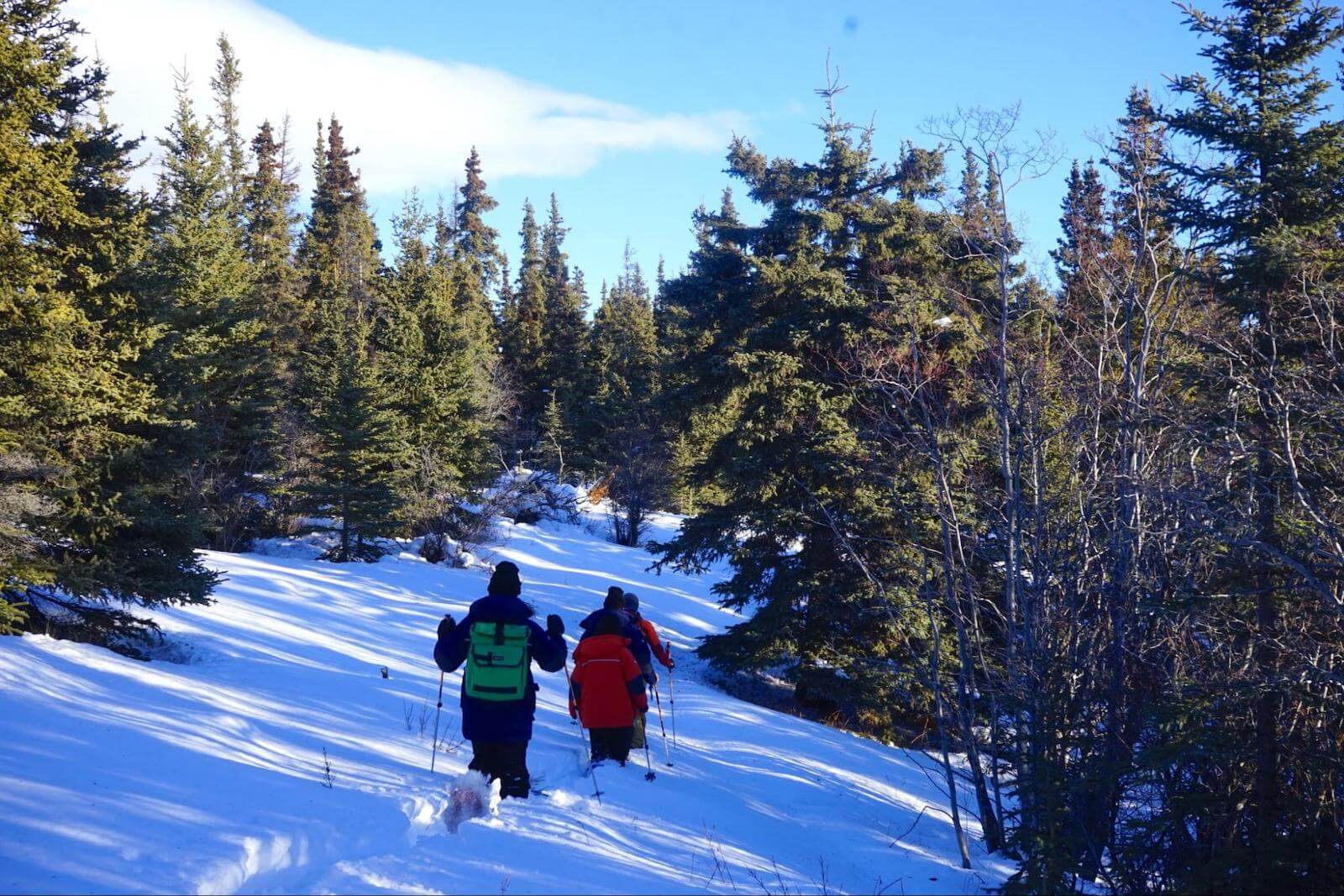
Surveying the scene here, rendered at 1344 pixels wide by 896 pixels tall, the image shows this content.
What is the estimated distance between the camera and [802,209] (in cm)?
1602

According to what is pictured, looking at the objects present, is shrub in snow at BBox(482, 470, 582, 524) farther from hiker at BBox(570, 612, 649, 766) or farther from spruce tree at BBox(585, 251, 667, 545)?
hiker at BBox(570, 612, 649, 766)

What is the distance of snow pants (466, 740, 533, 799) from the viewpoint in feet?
19.4

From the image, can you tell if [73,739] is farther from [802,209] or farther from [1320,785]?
[802,209]

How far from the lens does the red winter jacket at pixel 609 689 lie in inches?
287

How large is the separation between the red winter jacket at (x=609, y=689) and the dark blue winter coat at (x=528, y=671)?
4.34ft

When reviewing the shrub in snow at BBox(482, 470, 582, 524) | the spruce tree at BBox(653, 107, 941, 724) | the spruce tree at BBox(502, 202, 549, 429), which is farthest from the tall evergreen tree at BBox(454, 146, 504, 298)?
the spruce tree at BBox(653, 107, 941, 724)

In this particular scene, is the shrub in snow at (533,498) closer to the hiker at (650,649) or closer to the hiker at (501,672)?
the hiker at (650,649)

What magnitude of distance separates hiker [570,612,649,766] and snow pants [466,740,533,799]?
135 centimetres

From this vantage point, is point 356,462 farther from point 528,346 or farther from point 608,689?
point 528,346

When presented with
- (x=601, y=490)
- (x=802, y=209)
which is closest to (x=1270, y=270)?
(x=802, y=209)

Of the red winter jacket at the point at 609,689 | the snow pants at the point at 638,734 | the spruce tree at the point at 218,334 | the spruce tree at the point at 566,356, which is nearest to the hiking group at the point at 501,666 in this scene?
the red winter jacket at the point at 609,689

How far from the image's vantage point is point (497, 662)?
5859 millimetres

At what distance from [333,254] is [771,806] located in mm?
39012

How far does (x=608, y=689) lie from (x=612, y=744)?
0.66 metres
